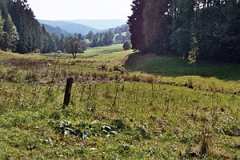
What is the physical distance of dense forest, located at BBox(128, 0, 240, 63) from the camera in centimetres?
3161

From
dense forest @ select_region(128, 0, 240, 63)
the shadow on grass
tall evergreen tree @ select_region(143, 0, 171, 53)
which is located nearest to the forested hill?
dense forest @ select_region(128, 0, 240, 63)

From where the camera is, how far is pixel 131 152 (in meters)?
6.96

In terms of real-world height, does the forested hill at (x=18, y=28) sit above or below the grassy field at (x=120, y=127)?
above

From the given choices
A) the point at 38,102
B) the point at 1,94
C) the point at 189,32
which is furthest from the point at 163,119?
the point at 189,32

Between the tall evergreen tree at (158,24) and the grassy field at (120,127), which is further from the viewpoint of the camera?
the tall evergreen tree at (158,24)

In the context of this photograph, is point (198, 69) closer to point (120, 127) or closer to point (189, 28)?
point (189, 28)

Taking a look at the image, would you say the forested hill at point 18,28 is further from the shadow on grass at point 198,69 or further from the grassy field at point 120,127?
the grassy field at point 120,127

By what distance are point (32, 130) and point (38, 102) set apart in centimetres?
408

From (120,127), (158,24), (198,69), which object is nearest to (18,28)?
(158,24)

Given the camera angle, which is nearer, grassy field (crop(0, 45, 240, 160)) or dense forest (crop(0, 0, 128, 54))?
grassy field (crop(0, 45, 240, 160))

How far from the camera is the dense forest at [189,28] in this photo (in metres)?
31.6

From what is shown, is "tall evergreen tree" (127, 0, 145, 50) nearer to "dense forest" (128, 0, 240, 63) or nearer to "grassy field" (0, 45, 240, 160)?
"dense forest" (128, 0, 240, 63)

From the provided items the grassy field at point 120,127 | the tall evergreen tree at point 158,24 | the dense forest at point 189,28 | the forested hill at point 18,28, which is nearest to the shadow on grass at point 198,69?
the dense forest at point 189,28

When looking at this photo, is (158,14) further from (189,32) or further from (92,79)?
(92,79)
